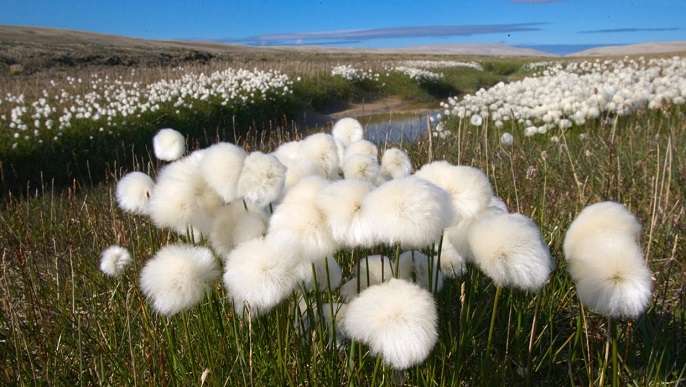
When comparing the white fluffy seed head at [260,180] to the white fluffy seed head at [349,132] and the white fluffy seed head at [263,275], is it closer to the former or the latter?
the white fluffy seed head at [263,275]

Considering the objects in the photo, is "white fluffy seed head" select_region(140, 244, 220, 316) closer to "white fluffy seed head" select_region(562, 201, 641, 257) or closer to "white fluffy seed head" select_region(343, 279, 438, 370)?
"white fluffy seed head" select_region(343, 279, 438, 370)

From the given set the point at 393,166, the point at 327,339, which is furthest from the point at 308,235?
the point at 393,166

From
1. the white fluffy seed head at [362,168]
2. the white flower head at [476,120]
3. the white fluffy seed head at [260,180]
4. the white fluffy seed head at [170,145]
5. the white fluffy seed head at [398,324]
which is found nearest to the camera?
the white fluffy seed head at [398,324]

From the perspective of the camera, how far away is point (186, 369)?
6.56ft

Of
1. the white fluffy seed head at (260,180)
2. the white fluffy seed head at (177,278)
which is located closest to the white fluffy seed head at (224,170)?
the white fluffy seed head at (260,180)

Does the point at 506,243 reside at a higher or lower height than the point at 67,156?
higher

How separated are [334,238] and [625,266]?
26.0 inches

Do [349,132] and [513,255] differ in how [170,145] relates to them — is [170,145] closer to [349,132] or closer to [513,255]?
[349,132]

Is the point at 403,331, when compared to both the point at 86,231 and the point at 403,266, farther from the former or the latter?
the point at 86,231

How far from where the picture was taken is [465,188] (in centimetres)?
141

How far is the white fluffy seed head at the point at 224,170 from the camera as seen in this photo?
152 centimetres

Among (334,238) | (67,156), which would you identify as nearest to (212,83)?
(67,156)

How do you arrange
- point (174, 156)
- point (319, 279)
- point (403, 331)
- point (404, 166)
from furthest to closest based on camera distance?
1. point (174, 156)
2. point (404, 166)
3. point (319, 279)
4. point (403, 331)

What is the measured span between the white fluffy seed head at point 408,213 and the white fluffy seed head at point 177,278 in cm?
53
